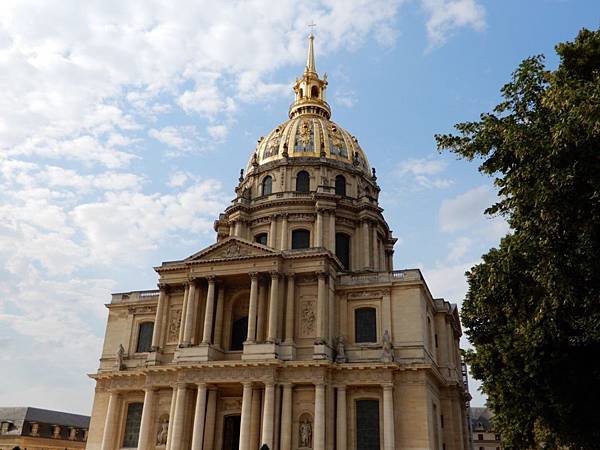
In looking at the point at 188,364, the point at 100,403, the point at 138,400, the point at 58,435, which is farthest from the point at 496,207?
the point at 58,435

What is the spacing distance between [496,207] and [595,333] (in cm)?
488

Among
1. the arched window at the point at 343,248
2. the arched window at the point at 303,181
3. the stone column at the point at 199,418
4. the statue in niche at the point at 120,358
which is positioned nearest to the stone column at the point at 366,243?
the arched window at the point at 343,248

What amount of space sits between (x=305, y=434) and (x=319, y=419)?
153cm

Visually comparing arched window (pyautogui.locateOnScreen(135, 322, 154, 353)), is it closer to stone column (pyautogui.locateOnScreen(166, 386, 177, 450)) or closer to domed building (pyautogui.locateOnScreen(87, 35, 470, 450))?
domed building (pyautogui.locateOnScreen(87, 35, 470, 450))

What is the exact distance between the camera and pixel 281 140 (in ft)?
166

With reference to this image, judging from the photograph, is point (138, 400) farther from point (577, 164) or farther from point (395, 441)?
point (577, 164)

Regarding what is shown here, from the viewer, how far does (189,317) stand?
1463 inches

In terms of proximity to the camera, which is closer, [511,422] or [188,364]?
[511,422]

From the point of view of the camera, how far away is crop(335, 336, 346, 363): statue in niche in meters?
34.9

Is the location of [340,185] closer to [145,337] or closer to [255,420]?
[145,337]

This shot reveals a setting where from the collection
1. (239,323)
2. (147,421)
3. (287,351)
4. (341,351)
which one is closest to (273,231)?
(239,323)

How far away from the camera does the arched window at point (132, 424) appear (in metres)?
37.4

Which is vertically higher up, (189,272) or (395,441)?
(189,272)

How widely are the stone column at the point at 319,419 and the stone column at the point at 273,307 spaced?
155 inches
